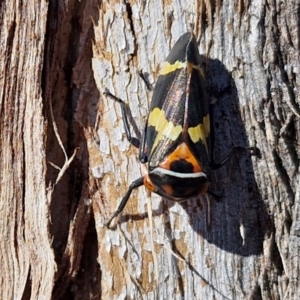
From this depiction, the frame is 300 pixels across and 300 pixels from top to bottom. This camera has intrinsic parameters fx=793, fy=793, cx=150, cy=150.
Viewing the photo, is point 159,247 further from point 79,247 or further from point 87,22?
point 87,22

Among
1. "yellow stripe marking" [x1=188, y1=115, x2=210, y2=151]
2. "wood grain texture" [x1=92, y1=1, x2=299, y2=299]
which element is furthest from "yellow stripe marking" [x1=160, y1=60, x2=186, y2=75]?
"yellow stripe marking" [x1=188, y1=115, x2=210, y2=151]

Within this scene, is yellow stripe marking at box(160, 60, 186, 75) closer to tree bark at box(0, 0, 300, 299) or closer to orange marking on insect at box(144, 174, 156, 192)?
tree bark at box(0, 0, 300, 299)

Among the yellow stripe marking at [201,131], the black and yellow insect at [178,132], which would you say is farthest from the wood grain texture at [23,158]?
the yellow stripe marking at [201,131]

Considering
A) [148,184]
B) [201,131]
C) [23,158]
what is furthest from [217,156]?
[23,158]

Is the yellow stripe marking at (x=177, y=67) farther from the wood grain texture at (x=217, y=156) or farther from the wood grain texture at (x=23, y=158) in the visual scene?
the wood grain texture at (x=23, y=158)

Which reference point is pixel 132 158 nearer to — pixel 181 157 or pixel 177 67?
pixel 181 157

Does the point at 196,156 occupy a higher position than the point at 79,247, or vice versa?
the point at 196,156

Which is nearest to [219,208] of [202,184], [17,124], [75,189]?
[202,184]

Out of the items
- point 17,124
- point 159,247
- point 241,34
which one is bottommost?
point 159,247
